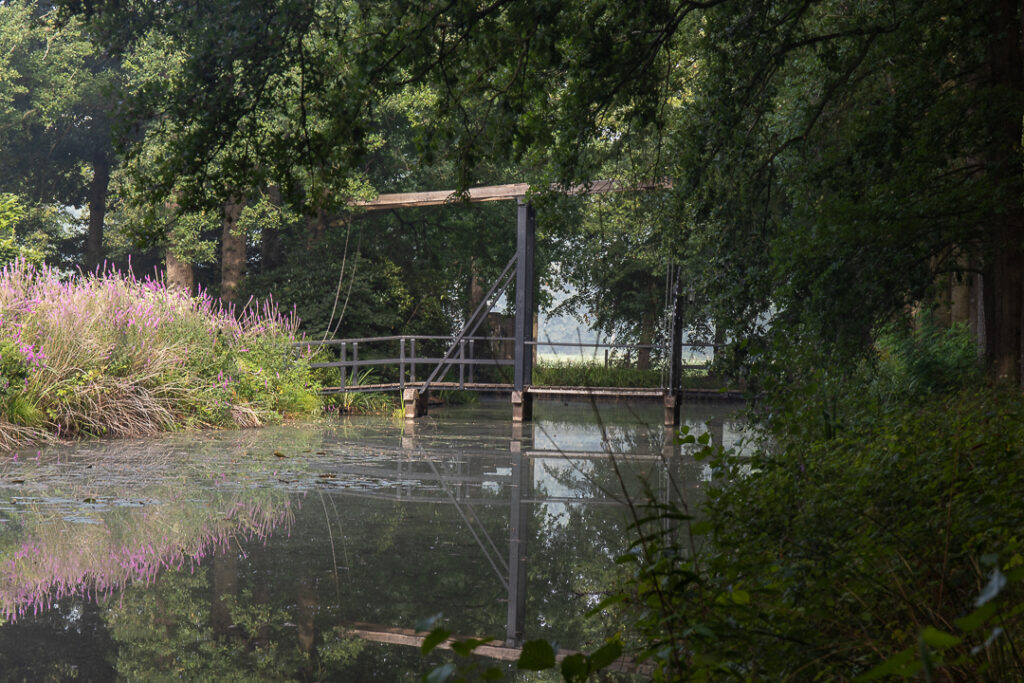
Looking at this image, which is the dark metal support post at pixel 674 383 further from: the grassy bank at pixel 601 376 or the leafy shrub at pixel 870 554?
the leafy shrub at pixel 870 554

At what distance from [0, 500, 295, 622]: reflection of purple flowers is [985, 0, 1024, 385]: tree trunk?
5.62 m

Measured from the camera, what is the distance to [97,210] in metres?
28.6

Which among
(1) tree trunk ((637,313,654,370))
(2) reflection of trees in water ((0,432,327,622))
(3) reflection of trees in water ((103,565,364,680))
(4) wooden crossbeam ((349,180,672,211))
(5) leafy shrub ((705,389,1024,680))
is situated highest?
(4) wooden crossbeam ((349,180,672,211))

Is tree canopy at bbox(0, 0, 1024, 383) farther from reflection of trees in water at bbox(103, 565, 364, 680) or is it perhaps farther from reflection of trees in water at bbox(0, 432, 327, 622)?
reflection of trees in water at bbox(103, 565, 364, 680)

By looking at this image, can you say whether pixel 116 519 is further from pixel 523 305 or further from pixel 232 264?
pixel 232 264

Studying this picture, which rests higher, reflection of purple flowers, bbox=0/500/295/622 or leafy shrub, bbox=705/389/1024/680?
leafy shrub, bbox=705/389/1024/680

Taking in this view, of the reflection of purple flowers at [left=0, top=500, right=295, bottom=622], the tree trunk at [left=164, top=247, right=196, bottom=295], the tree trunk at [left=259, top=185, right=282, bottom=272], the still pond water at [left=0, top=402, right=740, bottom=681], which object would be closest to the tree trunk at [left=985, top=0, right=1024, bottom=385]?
the still pond water at [left=0, top=402, right=740, bottom=681]

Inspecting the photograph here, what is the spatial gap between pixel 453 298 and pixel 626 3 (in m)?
19.1

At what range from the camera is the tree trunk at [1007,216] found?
7.44 meters

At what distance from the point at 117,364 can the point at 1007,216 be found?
9.20 metres

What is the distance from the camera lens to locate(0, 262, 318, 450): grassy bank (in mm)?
10734

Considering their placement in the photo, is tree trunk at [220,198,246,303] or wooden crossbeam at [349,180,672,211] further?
tree trunk at [220,198,246,303]

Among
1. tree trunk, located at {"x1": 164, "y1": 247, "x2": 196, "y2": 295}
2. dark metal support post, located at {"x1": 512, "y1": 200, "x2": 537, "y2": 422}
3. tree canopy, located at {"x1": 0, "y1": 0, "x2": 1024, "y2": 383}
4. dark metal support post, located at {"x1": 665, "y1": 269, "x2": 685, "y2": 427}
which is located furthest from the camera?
tree trunk, located at {"x1": 164, "y1": 247, "x2": 196, "y2": 295}

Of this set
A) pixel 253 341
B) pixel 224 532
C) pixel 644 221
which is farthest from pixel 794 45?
pixel 644 221
